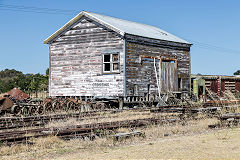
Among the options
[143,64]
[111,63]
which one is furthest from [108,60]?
[143,64]

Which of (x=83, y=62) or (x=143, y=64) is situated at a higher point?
(x=83, y=62)

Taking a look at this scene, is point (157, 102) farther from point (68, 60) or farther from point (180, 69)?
point (68, 60)

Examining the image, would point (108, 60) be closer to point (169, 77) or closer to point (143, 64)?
point (143, 64)

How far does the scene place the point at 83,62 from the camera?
23.5 metres

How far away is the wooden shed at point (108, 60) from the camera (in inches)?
870

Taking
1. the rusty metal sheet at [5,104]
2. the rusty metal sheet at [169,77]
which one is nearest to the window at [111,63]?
the rusty metal sheet at [169,77]

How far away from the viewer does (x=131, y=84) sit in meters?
22.2

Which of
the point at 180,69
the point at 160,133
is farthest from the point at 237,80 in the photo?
the point at 160,133

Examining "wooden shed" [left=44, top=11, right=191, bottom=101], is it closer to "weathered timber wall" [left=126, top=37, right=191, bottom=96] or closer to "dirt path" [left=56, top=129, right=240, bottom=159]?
"weathered timber wall" [left=126, top=37, right=191, bottom=96]

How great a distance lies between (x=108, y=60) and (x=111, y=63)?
73cm

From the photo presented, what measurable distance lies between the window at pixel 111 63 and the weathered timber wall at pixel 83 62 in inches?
12.8

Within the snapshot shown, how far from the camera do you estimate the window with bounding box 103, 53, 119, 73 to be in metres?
22.3

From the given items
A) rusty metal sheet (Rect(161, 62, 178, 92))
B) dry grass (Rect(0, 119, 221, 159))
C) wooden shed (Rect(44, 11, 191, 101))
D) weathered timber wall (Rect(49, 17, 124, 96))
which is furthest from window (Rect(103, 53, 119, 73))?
dry grass (Rect(0, 119, 221, 159))

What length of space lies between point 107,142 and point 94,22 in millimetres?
15540
